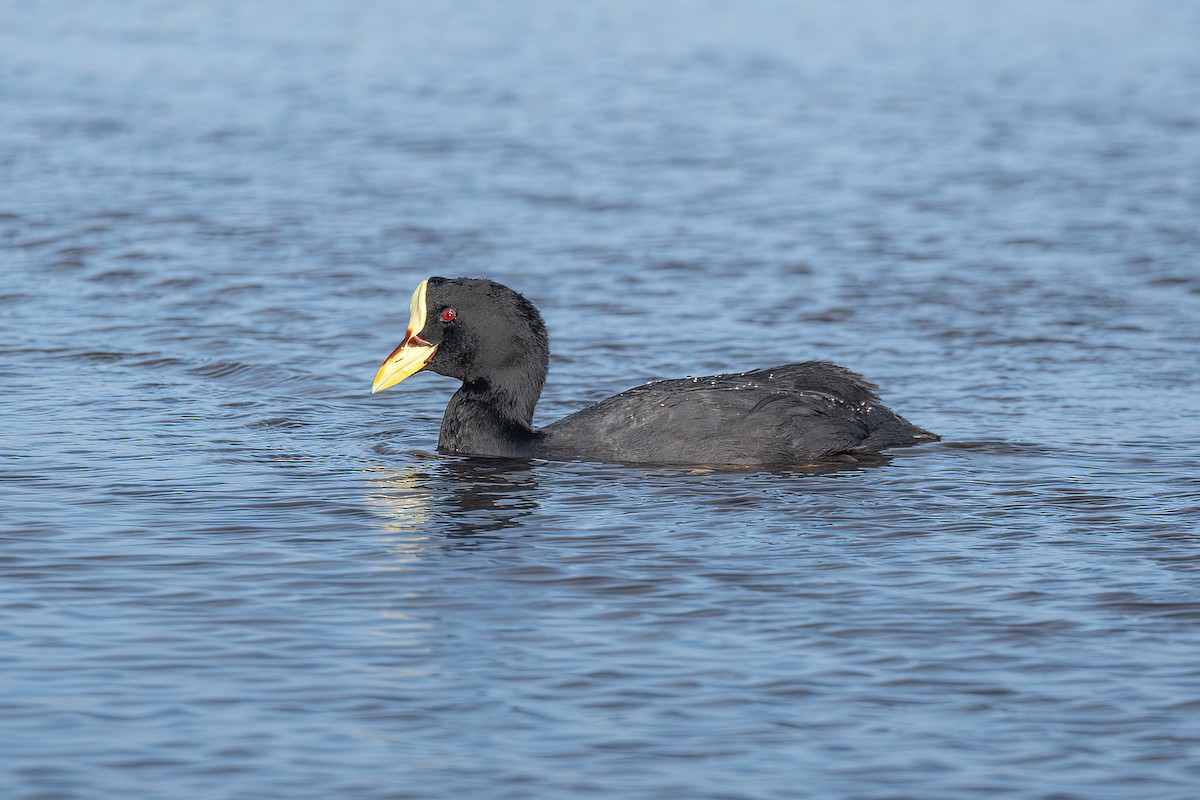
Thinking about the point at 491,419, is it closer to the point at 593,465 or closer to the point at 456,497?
Answer: the point at 593,465

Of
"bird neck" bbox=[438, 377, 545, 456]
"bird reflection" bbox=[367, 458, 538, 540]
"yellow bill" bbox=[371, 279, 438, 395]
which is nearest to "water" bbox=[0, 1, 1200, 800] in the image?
"bird reflection" bbox=[367, 458, 538, 540]

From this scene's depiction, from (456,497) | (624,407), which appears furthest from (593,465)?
(456,497)

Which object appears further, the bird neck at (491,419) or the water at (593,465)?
the bird neck at (491,419)

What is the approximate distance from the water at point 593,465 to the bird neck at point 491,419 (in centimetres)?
24

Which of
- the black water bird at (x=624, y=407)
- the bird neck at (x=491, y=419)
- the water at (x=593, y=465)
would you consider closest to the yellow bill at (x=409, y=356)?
the black water bird at (x=624, y=407)

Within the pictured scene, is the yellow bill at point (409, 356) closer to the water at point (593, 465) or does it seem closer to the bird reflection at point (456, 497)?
the water at point (593, 465)

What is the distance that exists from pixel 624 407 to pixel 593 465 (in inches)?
15.7

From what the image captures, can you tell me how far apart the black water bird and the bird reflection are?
0.29 meters

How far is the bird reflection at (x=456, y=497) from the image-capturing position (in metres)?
9.91

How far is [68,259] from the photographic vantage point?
A: 17.0 m

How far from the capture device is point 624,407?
11273mm

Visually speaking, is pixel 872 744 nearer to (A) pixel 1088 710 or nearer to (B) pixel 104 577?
(A) pixel 1088 710

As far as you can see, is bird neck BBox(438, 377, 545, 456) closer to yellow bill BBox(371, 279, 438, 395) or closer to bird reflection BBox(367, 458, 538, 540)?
bird reflection BBox(367, 458, 538, 540)

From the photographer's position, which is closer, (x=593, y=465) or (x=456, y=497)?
(x=456, y=497)
